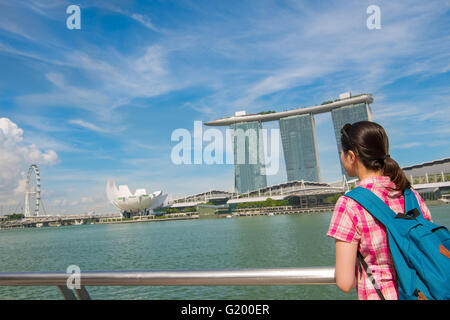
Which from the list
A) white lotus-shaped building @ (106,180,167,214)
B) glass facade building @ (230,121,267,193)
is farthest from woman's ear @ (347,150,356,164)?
glass facade building @ (230,121,267,193)

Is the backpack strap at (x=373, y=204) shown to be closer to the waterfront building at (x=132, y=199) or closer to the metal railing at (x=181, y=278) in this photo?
the metal railing at (x=181, y=278)

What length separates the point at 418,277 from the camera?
816mm

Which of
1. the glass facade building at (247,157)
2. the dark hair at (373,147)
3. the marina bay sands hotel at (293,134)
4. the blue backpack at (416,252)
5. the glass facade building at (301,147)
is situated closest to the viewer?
the blue backpack at (416,252)

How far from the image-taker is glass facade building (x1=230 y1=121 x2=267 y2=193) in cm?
8531

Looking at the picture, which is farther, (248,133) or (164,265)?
(248,133)

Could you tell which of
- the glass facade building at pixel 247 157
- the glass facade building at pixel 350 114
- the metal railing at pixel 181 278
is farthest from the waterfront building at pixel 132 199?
the metal railing at pixel 181 278

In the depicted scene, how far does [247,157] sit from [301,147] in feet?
44.8

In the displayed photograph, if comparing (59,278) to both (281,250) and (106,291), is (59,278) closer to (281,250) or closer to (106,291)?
(106,291)

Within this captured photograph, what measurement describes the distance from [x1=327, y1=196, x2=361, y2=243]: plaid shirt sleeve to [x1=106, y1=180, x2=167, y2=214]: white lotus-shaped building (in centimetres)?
7406

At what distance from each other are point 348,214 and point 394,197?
15 centimetres

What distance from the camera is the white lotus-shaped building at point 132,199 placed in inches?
2884

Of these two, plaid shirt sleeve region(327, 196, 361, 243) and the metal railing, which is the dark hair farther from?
the metal railing

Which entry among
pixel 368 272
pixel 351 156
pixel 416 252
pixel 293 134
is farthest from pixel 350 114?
pixel 416 252

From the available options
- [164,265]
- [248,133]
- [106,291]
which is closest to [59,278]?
[106,291]
